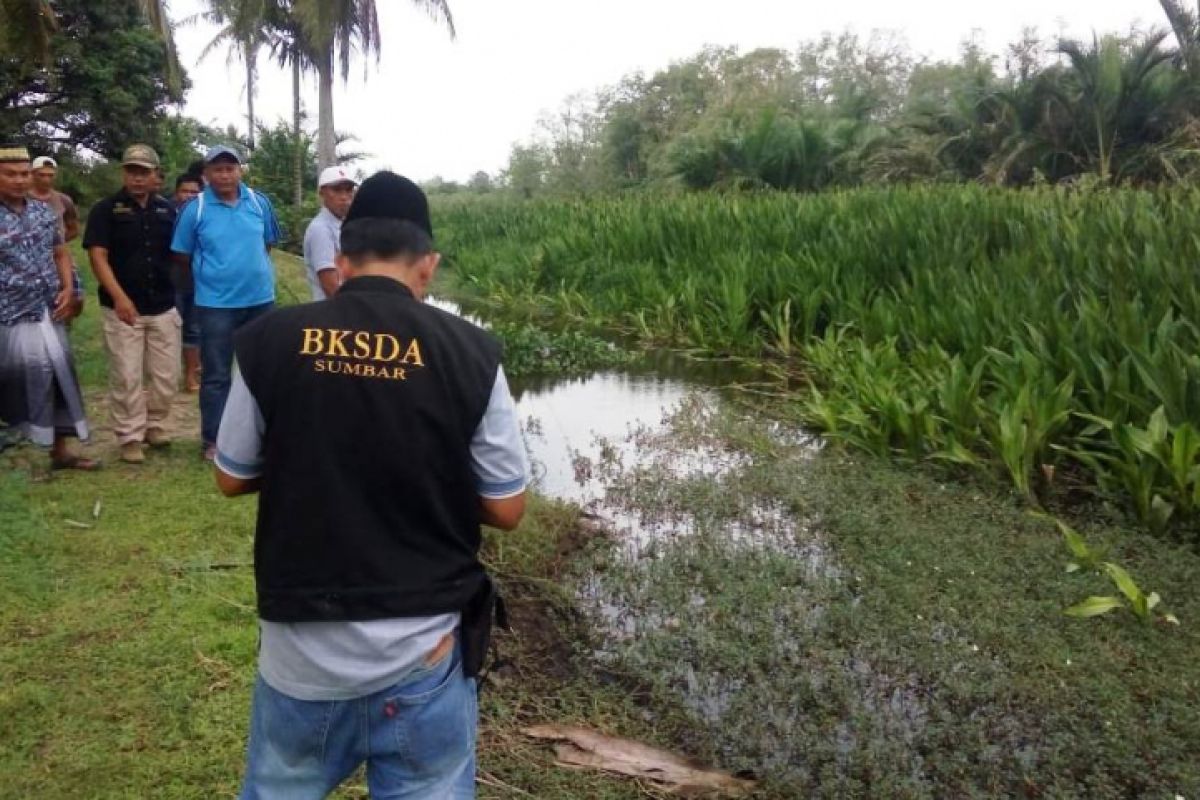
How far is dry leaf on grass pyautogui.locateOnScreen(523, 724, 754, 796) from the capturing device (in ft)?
10.1

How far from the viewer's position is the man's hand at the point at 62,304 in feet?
17.3

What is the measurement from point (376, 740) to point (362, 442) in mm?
536

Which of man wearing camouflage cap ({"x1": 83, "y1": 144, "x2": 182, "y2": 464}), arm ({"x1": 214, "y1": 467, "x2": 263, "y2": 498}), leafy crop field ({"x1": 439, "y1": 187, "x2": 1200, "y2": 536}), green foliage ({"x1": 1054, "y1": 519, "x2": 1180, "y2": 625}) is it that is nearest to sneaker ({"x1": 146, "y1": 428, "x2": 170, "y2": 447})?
man wearing camouflage cap ({"x1": 83, "y1": 144, "x2": 182, "y2": 464})

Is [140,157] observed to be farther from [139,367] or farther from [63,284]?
[139,367]

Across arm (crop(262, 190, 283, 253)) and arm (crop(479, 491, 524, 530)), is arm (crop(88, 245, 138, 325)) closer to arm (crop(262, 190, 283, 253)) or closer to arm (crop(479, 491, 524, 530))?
arm (crop(262, 190, 283, 253))

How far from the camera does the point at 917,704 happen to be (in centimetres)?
347

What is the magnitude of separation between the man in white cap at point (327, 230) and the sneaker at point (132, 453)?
148 cm

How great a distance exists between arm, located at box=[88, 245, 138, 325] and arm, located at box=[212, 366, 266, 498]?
4061 mm

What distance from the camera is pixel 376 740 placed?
70.8 inches

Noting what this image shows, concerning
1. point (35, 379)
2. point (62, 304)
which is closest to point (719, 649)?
point (35, 379)

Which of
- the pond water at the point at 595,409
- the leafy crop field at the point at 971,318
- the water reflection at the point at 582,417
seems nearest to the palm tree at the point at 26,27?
the pond water at the point at 595,409

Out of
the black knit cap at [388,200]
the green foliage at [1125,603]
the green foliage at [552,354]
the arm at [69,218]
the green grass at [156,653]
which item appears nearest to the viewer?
the black knit cap at [388,200]

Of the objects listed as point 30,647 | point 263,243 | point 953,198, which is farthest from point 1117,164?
point 30,647

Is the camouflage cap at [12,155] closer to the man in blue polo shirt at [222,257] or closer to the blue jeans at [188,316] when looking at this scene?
the man in blue polo shirt at [222,257]
